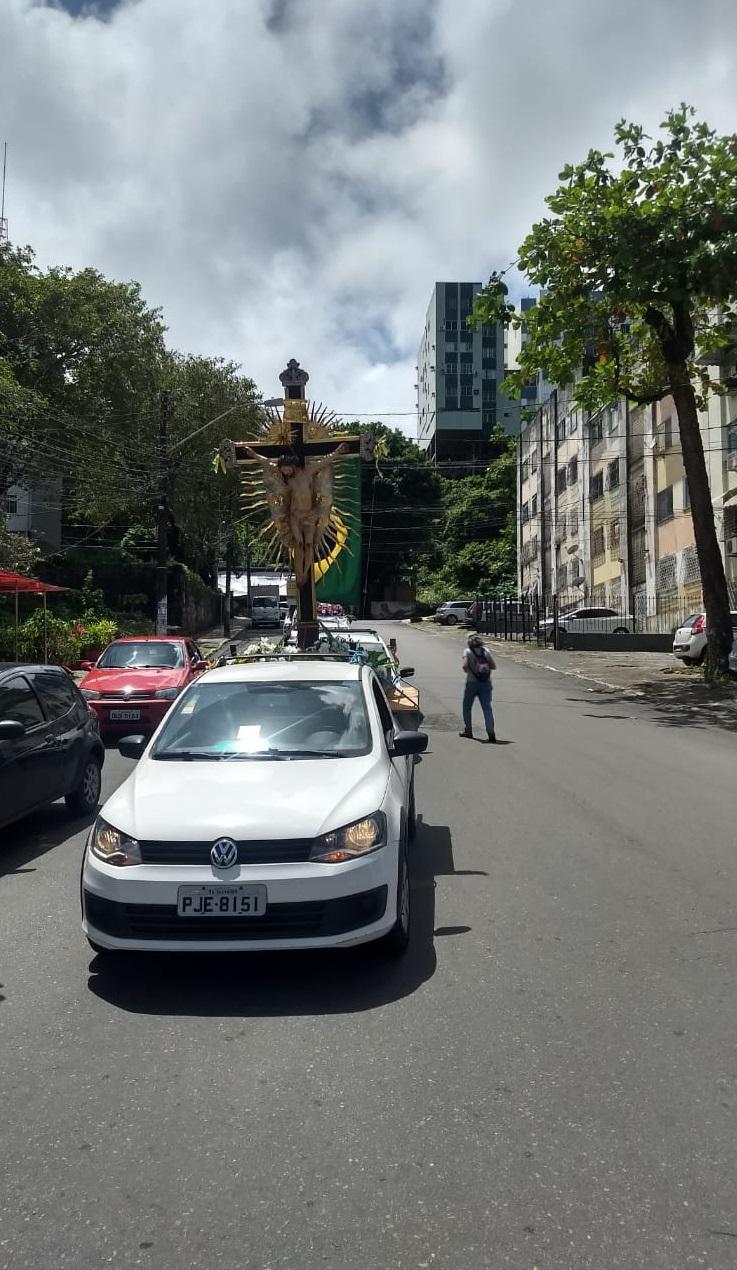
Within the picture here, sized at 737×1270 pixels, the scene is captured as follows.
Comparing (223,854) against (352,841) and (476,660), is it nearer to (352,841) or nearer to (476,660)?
(352,841)

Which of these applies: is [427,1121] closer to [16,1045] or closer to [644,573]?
[16,1045]

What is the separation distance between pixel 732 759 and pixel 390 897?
919cm

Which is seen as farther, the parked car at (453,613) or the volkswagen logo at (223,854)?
the parked car at (453,613)

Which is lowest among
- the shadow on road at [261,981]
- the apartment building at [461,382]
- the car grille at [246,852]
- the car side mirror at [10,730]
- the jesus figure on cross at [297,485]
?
the shadow on road at [261,981]

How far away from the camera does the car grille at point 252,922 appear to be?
4.65 meters

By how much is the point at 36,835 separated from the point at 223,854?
451 centimetres

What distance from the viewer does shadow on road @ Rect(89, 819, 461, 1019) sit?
4.59 metres

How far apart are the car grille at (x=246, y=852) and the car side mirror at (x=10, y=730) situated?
10.1ft

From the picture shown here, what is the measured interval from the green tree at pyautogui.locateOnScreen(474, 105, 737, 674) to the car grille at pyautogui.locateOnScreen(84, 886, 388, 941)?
53.4ft

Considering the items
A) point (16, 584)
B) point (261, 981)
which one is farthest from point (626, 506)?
point (261, 981)

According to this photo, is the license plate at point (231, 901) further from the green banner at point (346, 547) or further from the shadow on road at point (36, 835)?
the green banner at point (346, 547)

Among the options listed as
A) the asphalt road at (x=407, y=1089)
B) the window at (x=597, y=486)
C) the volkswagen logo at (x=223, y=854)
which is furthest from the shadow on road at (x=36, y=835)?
the window at (x=597, y=486)

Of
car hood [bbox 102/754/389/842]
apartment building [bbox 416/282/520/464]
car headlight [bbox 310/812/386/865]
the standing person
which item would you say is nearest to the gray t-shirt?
the standing person

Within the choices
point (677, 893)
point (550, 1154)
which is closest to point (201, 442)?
point (677, 893)
